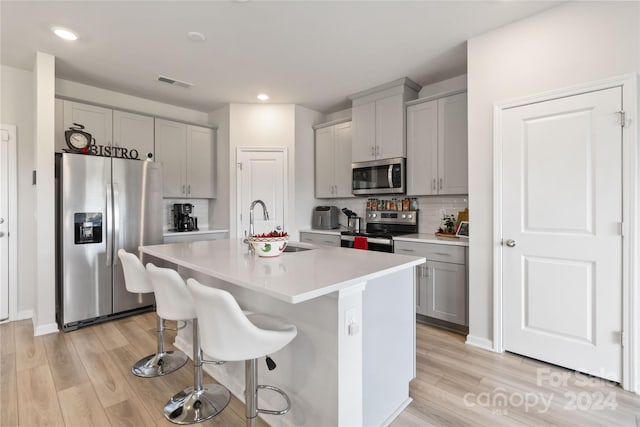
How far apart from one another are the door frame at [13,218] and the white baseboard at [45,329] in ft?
1.84

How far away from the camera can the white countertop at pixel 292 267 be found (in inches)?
51.1

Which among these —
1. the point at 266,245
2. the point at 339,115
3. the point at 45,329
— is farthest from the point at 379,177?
the point at 45,329

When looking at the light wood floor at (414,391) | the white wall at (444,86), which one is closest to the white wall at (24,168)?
the light wood floor at (414,391)

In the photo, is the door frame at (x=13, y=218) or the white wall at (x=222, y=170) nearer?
the door frame at (x=13, y=218)

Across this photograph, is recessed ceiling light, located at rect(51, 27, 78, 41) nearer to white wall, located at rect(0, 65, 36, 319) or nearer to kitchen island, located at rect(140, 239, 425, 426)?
white wall, located at rect(0, 65, 36, 319)

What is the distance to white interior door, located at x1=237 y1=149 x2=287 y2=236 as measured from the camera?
14.7 ft

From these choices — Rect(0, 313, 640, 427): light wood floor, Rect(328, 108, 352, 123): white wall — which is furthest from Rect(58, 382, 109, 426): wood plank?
Rect(328, 108, 352, 123): white wall

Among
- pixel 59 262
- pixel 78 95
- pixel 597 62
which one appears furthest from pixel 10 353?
pixel 597 62

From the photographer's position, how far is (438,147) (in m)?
3.46

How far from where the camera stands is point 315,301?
1.53 metres

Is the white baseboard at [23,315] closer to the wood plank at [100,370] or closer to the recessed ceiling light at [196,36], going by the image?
the wood plank at [100,370]

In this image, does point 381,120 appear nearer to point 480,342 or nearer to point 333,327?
point 480,342

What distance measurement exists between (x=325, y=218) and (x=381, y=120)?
5.14 ft

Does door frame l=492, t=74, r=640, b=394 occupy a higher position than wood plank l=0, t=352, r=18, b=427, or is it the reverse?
door frame l=492, t=74, r=640, b=394
